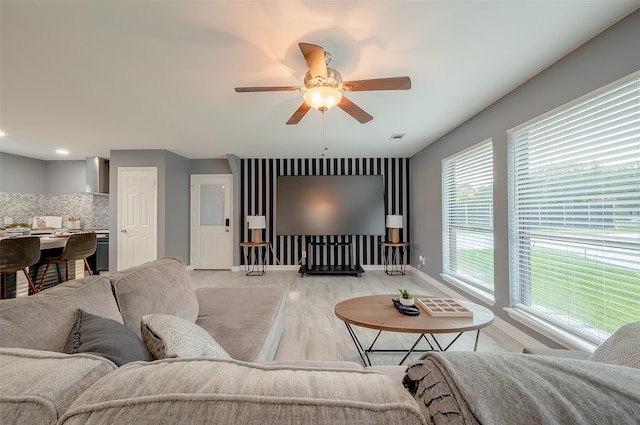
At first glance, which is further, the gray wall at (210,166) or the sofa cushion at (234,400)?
the gray wall at (210,166)

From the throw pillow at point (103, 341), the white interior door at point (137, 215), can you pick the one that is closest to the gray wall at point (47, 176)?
the white interior door at point (137, 215)

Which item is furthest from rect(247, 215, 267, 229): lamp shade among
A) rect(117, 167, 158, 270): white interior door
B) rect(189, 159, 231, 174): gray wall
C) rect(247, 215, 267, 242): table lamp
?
rect(117, 167, 158, 270): white interior door

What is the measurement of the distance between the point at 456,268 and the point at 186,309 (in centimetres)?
357

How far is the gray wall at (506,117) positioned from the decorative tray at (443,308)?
3.05ft

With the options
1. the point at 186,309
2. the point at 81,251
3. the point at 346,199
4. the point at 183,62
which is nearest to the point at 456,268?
the point at 346,199

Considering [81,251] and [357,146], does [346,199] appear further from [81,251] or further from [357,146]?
[81,251]

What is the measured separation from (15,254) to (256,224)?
3082 millimetres

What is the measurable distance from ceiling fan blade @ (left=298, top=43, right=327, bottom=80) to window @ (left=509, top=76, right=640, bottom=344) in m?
1.92

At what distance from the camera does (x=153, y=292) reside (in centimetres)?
147

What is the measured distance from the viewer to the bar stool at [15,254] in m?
2.45

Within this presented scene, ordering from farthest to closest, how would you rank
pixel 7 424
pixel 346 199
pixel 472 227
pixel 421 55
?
pixel 346 199 → pixel 472 227 → pixel 421 55 → pixel 7 424

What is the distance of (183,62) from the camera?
207 cm

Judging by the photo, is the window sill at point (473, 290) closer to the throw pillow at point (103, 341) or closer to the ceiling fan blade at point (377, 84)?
the ceiling fan blade at point (377, 84)

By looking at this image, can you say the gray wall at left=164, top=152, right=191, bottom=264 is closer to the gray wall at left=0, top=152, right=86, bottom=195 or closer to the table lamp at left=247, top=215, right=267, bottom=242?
the table lamp at left=247, top=215, right=267, bottom=242
